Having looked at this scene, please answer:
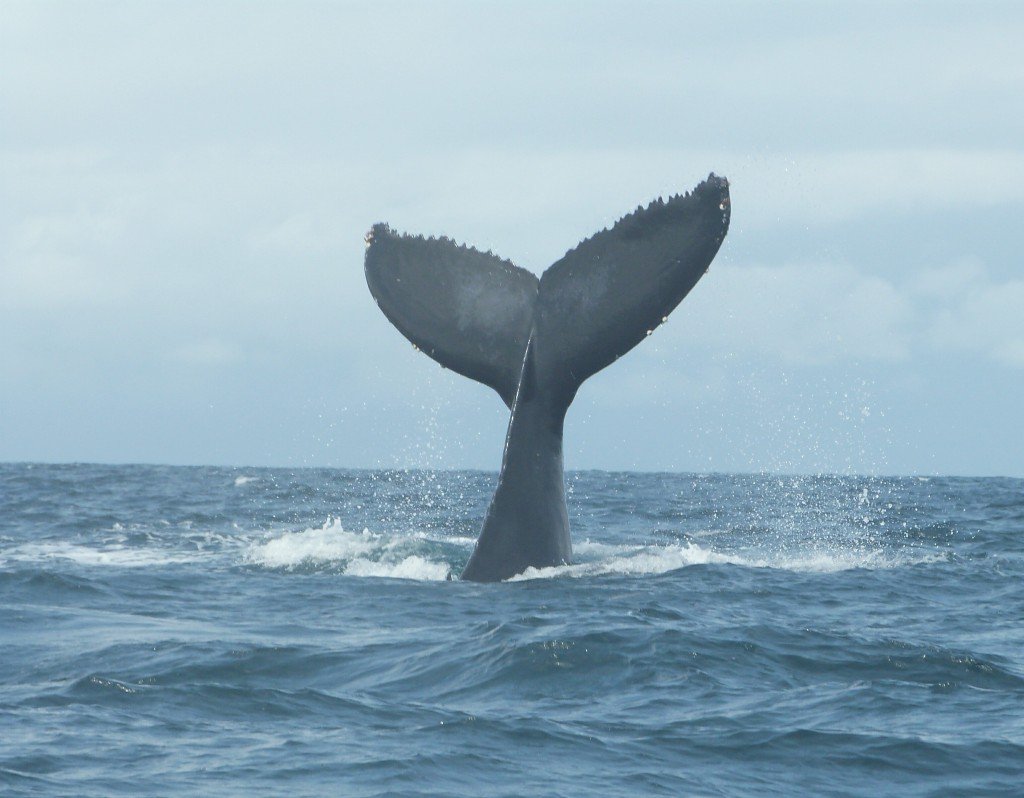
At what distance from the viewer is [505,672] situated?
790 cm

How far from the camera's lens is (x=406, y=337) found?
10500 millimetres

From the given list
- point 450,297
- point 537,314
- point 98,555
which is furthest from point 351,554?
point 537,314

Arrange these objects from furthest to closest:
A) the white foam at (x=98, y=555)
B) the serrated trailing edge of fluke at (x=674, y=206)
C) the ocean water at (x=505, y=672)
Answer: the white foam at (x=98, y=555), the serrated trailing edge of fluke at (x=674, y=206), the ocean water at (x=505, y=672)

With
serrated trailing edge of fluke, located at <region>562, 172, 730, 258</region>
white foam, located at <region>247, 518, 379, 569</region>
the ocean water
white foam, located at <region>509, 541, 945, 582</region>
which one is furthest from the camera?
white foam, located at <region>247, 518, 379, 569</region>

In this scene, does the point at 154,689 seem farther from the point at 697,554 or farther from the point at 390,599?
the point at 697,554

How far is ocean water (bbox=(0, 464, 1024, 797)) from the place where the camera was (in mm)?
6203

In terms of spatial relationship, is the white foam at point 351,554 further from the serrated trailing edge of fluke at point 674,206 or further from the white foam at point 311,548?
the serrated trailing edge of fluke at point 674,206

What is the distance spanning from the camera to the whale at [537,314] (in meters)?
9.64

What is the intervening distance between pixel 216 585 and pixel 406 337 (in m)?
2.76

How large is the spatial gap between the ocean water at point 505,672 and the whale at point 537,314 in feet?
1.66

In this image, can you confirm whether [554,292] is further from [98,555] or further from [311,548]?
[98,555]

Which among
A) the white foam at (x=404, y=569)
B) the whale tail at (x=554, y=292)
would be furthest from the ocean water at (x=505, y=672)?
the whale tail at (x=554, y=292)

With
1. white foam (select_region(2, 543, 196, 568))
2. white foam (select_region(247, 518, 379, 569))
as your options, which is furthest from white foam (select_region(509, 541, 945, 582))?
white foam (select_region(2, 543, 196, 568))

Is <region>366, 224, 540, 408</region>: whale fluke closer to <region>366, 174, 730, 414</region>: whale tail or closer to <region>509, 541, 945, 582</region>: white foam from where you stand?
<region>366, 174, 730, 414</region>: whale tail
